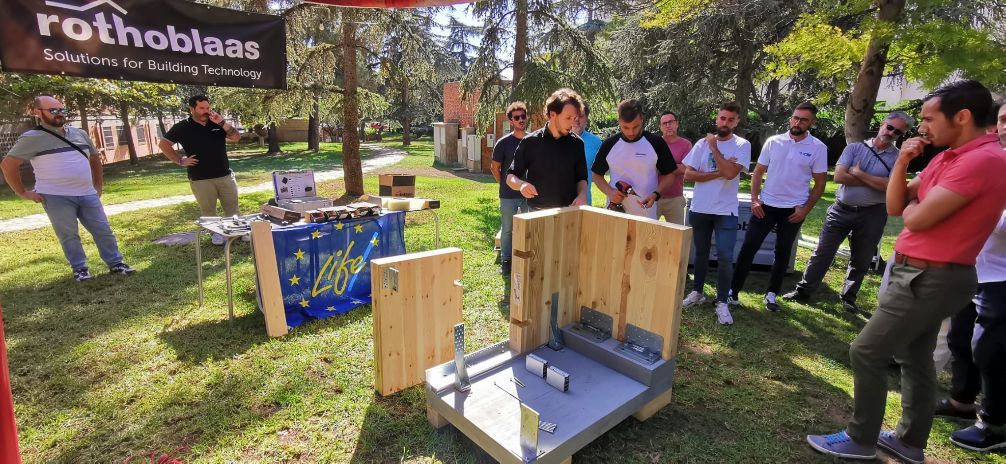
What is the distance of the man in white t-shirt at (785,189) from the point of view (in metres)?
4.34

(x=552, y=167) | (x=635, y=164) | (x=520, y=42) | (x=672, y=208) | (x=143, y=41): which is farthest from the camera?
(x=520, y=42)

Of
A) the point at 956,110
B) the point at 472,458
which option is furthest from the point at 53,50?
the point at 956,110

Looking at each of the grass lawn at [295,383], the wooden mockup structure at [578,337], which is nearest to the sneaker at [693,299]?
the grass lawn at [295,383]

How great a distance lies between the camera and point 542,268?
9.49 feet

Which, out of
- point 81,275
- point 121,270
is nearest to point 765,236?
point 121,270

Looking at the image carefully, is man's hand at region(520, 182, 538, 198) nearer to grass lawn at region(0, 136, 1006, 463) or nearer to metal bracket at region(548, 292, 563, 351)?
metal bracket at region(548, 292, 563, 351)

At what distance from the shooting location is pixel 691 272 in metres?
5.79

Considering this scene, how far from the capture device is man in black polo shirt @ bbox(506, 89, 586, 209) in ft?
12.9

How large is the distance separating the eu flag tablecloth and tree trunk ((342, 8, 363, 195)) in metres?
5.90

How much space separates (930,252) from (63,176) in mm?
6935

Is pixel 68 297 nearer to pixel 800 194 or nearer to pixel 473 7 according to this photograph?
pixel 800 194

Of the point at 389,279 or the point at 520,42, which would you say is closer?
Result: the point at 389,279

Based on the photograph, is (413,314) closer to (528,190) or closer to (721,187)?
(528,190)

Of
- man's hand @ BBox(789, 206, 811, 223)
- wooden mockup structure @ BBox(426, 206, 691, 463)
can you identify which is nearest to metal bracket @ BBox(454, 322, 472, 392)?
wooden mockup structure @ BBox(426, 206, 691, 463)
